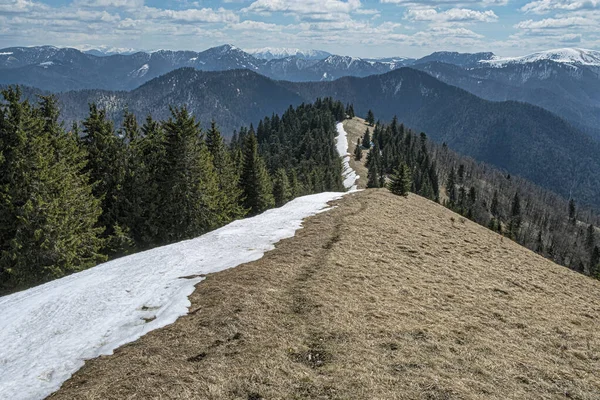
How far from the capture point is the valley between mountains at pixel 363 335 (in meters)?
9.05

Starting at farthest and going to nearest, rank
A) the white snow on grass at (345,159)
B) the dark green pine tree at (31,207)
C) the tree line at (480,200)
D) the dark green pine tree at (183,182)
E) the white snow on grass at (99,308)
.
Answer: the tree line at (480,200)
the white snow on grass at (345,159)
the dark green pine tree at (183,182)
the dark green pine tree at (31,207)
the white snow on grass at (99,308)

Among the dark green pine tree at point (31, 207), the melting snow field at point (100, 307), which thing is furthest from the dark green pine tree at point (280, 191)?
the melting snow field at point (100, 307)

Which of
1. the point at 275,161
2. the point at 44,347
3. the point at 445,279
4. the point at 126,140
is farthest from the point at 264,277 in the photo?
the point at 275,161

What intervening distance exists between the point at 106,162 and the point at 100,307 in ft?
73.4

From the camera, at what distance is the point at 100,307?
14.3 metres

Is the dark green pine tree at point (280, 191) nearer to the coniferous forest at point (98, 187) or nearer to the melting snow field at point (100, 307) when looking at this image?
the coniferous forest at point (98, 187)

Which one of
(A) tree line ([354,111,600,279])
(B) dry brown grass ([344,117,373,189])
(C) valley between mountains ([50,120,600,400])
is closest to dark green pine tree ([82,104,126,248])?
(C) valley between mountains ([50,120,600,400])

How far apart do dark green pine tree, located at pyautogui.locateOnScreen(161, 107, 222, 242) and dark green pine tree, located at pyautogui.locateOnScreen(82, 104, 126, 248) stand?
12.7ft

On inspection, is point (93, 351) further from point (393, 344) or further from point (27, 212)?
point (27, 212)

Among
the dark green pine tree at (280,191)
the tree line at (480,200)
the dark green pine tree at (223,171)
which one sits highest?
the dark green pine tree at (223,171)

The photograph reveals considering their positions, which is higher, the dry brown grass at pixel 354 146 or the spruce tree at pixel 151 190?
the spruce tree at pixel 151 190

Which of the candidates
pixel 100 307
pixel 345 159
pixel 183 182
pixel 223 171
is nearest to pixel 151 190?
pixel 183 182

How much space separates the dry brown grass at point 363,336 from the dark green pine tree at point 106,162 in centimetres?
2080

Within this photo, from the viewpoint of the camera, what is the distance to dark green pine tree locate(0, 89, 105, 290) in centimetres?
2367
